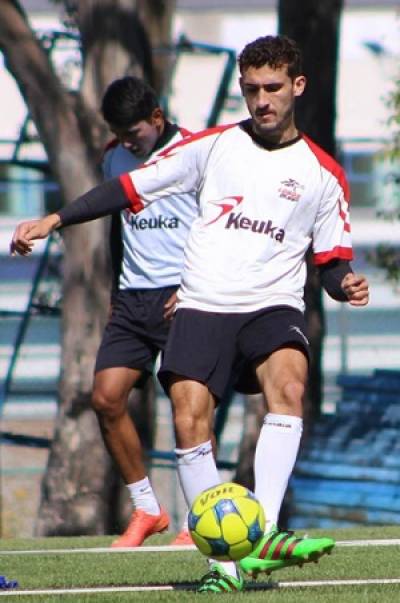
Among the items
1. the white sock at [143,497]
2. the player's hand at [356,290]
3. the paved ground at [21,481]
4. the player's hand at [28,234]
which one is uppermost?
the player's hand at [28,234]

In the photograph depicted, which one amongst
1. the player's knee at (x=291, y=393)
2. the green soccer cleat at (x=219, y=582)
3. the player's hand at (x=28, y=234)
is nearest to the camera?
the green soccer cleat at (x=219, y=582)

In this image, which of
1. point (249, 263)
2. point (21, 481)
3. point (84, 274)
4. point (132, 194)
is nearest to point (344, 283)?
point (249, 263)

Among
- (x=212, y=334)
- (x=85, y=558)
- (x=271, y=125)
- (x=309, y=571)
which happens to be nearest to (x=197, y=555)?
(x=85, y=558)

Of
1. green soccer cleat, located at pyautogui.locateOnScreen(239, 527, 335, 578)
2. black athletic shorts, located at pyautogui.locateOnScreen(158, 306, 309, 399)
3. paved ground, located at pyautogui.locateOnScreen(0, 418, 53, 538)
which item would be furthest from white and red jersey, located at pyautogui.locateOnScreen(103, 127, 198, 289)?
paved ground, located at pyautogui.locateOnScreen(0, 418, 53, 538)

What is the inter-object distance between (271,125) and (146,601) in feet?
6.34

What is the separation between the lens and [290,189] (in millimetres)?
7281

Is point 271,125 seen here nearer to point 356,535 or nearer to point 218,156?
point 218,156

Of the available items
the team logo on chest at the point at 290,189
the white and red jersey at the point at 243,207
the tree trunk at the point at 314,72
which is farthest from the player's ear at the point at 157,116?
the tree trunk at the point at 314,72

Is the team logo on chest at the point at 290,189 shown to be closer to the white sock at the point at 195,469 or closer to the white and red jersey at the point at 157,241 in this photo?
the white sock at the point at 195,469

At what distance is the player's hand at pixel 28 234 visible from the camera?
277 inches

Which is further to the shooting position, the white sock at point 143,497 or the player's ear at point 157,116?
the white sock at point 143,497

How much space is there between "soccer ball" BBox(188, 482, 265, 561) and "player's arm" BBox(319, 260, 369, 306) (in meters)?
0.95

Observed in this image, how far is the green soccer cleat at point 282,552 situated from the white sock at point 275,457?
38 cm

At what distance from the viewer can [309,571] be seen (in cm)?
754
